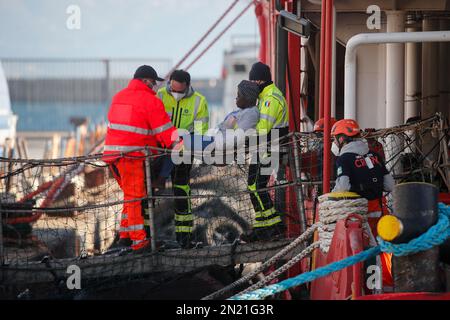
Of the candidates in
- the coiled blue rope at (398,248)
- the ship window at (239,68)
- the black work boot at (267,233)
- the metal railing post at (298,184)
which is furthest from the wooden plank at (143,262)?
the ship window at (239,68)

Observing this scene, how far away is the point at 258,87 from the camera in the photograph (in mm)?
8859

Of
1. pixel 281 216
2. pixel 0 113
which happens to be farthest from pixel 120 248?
pixel 0 113

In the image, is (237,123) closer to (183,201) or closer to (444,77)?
(183,201)

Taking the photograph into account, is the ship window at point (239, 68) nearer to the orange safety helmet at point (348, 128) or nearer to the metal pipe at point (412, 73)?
the metal pipe at point (412, 73)

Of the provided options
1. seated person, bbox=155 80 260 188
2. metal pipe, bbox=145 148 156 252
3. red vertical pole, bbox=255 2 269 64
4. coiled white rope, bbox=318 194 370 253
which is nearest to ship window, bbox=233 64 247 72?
red vertical pole, bbox=255 2 269 64

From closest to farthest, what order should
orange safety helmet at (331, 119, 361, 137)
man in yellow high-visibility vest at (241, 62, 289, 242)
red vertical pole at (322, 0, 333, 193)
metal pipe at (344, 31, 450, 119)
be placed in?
1. red vertical pole at (322, 0, 333, 193)
2. orange safety helmet at (331, 119, 361, 137)
3. metal pipe at (344, 31, 450, 119)
4. man in yellow high-visibility vest at (241, 62, 289, 242)

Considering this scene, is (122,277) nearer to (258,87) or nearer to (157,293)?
(157,293)

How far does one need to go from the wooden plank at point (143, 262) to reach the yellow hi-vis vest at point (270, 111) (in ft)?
3.56

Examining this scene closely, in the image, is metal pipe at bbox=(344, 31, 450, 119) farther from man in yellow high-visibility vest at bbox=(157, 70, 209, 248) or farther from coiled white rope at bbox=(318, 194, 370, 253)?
man in yellow high-visibility vest at bbox=(157, 70, 209, 248)

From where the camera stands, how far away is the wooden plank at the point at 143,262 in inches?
318

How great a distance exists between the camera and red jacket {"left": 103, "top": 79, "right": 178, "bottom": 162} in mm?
8375

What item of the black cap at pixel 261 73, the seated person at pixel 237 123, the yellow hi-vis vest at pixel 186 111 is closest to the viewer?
the seated person at pixel 237 123

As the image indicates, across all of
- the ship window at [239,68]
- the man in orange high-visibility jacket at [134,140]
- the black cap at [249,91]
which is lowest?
the man in orange high-visibility jacket at [134,140]

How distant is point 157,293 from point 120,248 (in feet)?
1.74
